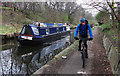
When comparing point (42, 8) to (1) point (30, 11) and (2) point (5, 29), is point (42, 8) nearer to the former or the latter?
(1) point (30, 11)

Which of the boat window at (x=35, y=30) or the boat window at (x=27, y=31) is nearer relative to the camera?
the boat window at (x=27, y=31)

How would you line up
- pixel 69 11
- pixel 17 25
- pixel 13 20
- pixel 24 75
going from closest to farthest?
pixel 24 75 → pixel 13 20 → pixel 17 25 → pixel 69 11

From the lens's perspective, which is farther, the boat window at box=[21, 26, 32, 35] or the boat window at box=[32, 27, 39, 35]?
the boat window at box=[32, 27, 39, 35]

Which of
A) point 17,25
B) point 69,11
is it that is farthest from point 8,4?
point 69,11

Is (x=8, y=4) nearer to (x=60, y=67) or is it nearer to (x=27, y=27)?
(x=27, y=27)

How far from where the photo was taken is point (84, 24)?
4.35m

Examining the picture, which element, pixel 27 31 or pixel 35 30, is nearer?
pixel 27 31

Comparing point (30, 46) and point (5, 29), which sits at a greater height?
point (5, 29)

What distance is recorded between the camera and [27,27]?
11547 mm

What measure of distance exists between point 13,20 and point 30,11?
15371 millimetres

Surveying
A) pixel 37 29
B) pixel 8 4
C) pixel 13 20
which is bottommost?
pixel 37 29

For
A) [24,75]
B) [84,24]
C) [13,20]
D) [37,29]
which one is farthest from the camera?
[13,20]

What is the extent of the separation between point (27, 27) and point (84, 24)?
8475 mm

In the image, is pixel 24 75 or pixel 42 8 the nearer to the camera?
pixel 24 75
